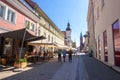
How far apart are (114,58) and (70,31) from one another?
93.6m

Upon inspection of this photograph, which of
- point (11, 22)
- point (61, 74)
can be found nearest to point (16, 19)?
point (11, 22)

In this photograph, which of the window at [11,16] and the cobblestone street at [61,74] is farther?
the window at [11,16]

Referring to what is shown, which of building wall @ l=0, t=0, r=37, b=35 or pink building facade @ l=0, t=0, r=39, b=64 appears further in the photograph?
pink building facade @ l=0, t=0, r=39, b=64

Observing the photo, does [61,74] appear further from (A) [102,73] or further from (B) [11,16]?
(B) [11,16]

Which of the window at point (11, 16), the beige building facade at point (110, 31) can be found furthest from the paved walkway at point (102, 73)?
the window at point (11, 16)

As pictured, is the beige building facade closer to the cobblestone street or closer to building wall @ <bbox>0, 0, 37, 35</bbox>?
the cobblestone street

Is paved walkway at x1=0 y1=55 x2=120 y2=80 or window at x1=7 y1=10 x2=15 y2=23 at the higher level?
window at x1=7 y1=10 x2=15 y2=23

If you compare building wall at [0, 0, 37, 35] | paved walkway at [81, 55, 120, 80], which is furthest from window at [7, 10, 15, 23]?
paved walkway at [81, 55, 120, 80]

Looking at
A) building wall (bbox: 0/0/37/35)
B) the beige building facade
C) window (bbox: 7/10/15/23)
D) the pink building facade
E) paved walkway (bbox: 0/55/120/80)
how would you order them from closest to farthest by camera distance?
paved walkway (bbox: 0/55/120/80) → the beige building facade → building wall (bbox: 0/0/37/35) → the pink building facade → window (bbox: 7/10/15/23)

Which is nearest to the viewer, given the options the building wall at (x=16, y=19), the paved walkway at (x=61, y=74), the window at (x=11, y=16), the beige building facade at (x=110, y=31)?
the paved walkway at (x=61, y=74)

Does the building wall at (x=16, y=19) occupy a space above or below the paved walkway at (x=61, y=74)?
above

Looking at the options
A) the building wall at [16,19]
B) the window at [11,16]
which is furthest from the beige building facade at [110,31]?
the window at [11,16]

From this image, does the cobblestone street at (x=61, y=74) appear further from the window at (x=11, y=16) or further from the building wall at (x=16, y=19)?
the window at (x=11, y=16)

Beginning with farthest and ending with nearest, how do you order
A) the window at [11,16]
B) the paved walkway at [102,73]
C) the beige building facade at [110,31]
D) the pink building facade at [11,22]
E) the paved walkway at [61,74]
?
the window at [11,16] → the pink building facade at [11,22] → the beige building facade at [110,31] → the paved walkway at [102,73] → the paved walkway at [61,74]
